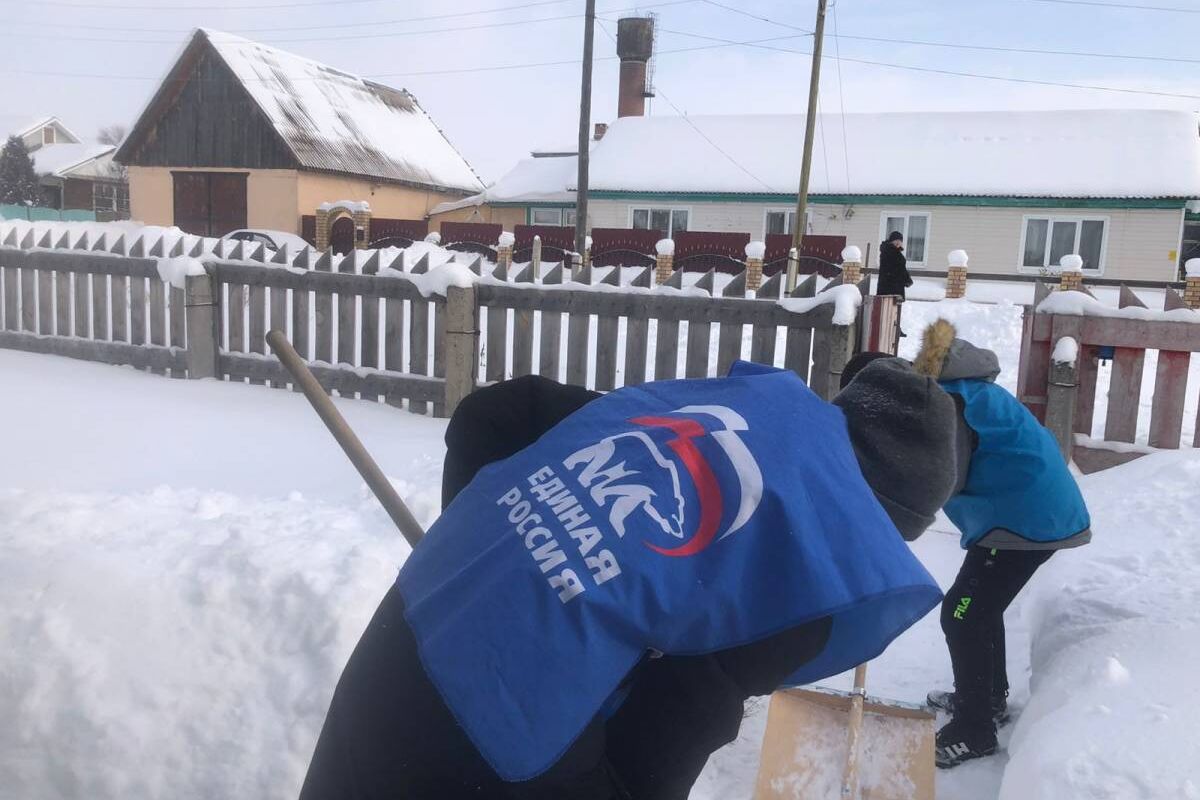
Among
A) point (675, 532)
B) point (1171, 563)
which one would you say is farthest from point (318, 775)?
point (1171, 563)

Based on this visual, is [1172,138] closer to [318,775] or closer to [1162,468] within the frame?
[1162,468]

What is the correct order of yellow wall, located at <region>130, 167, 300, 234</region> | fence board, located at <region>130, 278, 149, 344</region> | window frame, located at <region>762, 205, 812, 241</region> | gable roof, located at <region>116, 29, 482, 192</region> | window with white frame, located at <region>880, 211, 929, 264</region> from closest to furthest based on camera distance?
fence board, located at <region>130, 278, 149, 344</region> < window with white frame, located at <region>880, 211, 929, 264</region> < window frame, located at <region>762, 205, 812, 241</region> < yellow wall, located at <region>130, 167, 300, 234</region> < gable roof, located at <region>116, 29, 482, 192</region>

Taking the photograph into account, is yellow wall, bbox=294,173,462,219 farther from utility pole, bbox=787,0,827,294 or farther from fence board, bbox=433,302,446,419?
fence board, bbox=433,302,446,419

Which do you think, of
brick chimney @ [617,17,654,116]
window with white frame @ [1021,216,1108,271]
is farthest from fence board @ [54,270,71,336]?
brick chimney @ [617,17,654,116]

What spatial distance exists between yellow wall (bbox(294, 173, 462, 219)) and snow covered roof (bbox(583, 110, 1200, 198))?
615 cm

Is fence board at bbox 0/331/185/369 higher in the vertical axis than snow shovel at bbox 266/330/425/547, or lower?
lower

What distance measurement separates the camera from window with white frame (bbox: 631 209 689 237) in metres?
26.0

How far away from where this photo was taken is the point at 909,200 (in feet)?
76.4

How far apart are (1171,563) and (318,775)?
362 cm

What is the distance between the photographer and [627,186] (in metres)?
26.0

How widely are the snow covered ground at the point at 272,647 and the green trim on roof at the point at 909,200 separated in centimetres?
1971

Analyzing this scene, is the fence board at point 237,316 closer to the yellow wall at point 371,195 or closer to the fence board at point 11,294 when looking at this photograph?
the fence board at point 11,294

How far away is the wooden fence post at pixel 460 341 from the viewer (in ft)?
20.7

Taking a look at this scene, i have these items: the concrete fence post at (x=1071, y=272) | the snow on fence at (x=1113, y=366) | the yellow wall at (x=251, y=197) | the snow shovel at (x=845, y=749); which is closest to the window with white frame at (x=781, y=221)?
the concrete fence post at (x=1071, y=272)
